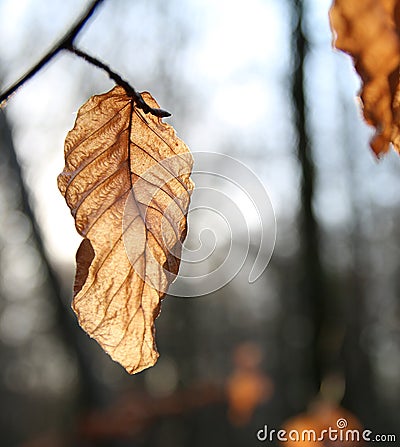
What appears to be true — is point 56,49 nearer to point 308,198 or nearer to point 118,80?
point 118,80

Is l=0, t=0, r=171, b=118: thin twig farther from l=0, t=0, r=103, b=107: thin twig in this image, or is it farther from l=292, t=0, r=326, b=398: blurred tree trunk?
l=292, t=0, r=326, b=398: blurred tree trunk

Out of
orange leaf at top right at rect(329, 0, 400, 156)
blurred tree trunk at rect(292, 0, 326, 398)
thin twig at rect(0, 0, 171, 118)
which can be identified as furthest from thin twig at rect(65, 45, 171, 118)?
blurred tree trunk at rect(292, 0, 326, 398)

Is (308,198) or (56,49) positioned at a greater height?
(308,198)

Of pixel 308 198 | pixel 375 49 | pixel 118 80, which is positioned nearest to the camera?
pixel 375 49

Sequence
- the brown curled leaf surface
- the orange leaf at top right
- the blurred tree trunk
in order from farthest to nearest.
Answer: the blurred tree trunk
the brown curled leaf surface
the orange leaf at top right

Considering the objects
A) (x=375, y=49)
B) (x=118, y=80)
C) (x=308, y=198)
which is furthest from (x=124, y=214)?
(x=308, y=198)

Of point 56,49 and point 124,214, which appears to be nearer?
point 56,49
